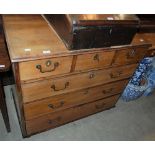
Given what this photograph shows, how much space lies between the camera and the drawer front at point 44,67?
111 centimetres

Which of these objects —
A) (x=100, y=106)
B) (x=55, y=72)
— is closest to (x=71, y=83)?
(x=55, y=72)

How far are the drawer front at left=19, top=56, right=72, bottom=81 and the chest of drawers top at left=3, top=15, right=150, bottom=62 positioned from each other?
5 centimetres

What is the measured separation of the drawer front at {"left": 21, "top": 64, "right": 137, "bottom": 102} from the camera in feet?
4.21

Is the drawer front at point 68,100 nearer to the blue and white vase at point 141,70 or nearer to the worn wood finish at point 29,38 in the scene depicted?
the blue and white vase at point 141,70

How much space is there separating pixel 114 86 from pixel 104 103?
29cm

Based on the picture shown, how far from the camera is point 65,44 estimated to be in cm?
118

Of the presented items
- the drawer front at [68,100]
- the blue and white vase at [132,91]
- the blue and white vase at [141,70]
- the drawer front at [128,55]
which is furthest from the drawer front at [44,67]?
the blue and white vase at [132,91]

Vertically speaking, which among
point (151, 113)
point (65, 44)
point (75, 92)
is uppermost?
point (65, 44)

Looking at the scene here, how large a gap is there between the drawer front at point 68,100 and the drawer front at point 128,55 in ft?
0.95

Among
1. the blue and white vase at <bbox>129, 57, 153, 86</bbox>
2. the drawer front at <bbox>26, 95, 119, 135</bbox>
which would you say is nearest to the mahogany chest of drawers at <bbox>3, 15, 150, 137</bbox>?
the drawer front at <bbox>26, 95, 119, 135</bbox>

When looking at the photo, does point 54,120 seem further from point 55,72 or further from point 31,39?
point 31,39

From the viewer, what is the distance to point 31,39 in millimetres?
1164

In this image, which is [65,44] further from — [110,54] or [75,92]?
[75,92]
